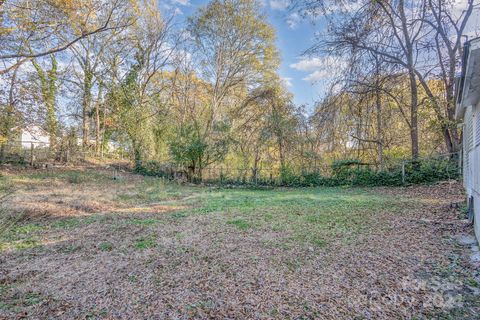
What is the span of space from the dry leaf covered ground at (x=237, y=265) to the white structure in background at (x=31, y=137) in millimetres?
6379

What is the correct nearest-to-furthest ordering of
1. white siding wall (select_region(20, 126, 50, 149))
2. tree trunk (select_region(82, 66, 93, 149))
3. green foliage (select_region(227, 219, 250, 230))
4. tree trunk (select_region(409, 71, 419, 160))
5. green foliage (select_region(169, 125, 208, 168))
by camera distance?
green foliage (select_region(227, 219, 250, 230)) → tree trunk (select_region(409, 71, 419, 160)) → white siding wall (select_region(20, 126, 50, 149)) → green foliage (select_region(169, 125, 208, 168)) → tree trunk (select_region(82, 66, 93, 149))

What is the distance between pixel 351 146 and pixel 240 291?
36.1 ft

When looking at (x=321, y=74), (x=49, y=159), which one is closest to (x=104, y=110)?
(x=49, y=159)

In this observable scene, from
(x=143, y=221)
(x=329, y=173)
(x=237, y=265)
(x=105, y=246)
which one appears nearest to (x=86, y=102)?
(x=143, y=221)

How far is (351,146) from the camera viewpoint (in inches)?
468

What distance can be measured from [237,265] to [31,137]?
469 inches

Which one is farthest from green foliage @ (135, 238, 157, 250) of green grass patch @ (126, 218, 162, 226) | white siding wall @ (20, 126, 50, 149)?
white siding wall @ (20, 126, 50, 149)

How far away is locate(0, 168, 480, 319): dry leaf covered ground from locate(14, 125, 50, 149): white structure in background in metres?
6.38

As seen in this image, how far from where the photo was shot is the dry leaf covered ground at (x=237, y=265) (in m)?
2.14

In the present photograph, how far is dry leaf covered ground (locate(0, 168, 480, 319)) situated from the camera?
2.14m

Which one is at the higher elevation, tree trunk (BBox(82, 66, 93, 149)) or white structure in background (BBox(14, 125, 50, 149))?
tree trunk (BBox(82, 66, 93, 149))

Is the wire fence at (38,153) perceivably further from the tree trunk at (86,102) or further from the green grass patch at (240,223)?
the green grass patch at (240,223)

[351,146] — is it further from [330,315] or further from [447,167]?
[330,315]

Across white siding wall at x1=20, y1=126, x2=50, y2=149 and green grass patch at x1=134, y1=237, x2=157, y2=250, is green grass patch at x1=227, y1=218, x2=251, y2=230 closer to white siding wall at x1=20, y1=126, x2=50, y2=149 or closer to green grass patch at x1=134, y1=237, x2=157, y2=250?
green grass patch at x1=134, y1=237, x2=157, y2=250
